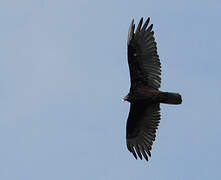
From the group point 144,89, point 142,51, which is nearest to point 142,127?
point 144,89

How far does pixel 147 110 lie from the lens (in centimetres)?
2030

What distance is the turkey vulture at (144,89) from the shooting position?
19703 mm

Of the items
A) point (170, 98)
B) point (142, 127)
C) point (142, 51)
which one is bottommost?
point (142, 127)

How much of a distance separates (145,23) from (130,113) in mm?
2830

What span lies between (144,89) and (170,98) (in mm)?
918

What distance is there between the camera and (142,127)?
20516 mm

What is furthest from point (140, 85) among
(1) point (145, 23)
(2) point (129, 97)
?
(1) point (145, 23)

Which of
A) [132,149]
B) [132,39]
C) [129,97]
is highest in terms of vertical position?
[132,39]

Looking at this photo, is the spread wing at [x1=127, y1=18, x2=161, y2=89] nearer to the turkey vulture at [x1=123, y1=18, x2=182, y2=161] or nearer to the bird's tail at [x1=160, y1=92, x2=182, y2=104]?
the turkey vulture at [x1=123, y1=18, x2=182, y2=161]

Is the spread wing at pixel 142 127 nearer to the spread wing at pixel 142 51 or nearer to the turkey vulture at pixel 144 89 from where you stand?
the turkey vulture at pixel 144 89

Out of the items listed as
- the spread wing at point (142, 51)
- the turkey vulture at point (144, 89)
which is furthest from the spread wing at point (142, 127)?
the spread wing at point (142, 51)

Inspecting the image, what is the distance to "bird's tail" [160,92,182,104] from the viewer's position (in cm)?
1936

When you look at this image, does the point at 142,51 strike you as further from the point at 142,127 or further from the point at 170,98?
the point at 142,127

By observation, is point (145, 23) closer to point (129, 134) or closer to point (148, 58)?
point (148, 58)
